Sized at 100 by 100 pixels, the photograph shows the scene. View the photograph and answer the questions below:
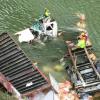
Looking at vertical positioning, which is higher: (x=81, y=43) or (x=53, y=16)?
(x=53, y=16)

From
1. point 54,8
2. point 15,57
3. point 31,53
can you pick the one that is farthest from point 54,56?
point 54,8

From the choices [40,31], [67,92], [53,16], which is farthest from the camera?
[53,16]

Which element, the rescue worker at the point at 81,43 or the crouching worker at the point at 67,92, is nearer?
the crouching worker at the point at 67,92

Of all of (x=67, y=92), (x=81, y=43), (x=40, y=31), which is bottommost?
(x=67, y=92)

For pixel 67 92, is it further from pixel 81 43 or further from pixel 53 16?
pixel 53 16

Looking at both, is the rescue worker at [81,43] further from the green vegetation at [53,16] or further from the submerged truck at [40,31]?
the submerged truck at [40,31]

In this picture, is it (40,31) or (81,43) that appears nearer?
(81,43)

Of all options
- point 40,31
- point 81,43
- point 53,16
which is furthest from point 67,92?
point 53,16

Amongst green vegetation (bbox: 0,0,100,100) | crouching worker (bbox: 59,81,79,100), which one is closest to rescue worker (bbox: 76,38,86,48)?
green vegetation (bbox: 0,0,100,100)

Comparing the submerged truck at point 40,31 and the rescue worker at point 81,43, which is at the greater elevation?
the submerged truck at point 40,31

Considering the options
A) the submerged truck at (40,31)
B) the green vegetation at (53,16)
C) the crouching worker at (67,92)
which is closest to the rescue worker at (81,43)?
the green vegetation at (53,16)

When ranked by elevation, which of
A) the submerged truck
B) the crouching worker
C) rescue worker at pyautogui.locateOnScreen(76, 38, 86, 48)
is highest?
the submerged truck

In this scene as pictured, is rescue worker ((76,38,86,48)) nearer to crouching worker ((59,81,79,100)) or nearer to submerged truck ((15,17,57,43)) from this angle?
submerged truck ((15,17,57,43))
